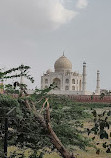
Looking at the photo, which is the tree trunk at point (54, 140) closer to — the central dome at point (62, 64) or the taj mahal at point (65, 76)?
the taj mahal at point (65, 76)

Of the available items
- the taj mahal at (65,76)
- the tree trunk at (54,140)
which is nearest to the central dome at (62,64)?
the taj mahal at (65,76)

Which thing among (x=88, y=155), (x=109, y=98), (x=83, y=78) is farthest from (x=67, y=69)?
(x=88, y=155)

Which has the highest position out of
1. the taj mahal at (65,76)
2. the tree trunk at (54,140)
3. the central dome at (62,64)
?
the central dome at (62,64)

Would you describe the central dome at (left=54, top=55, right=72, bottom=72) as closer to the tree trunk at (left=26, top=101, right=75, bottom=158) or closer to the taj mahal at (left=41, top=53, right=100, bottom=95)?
the taj mahal at (left=41, top=53, right=100, bottom=95)

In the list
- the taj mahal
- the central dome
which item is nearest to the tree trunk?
the taj mahal

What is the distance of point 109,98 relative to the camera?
20781 millimetres

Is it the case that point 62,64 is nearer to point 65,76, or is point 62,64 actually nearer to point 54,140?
point 65,76

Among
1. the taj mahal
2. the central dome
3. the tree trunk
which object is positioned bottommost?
the tree trunk

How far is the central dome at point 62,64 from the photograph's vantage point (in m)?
46.7

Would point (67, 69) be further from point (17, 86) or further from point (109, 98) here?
point (17, 86)

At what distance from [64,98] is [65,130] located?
52 centimetres

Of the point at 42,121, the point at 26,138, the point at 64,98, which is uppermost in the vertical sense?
the point at 64,98

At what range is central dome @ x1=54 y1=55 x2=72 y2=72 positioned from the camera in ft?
153

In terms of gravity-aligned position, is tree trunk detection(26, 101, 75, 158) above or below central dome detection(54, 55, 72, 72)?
below
